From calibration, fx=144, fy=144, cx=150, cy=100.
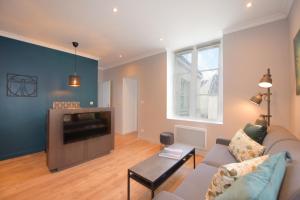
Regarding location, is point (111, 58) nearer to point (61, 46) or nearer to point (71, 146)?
point (61, 46)

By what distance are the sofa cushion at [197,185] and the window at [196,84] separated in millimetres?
1951

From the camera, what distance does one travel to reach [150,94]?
178 inches

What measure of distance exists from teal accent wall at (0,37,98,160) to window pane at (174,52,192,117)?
2.96 meters

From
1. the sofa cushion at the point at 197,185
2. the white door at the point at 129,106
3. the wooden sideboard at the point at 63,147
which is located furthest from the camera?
the white door at the point at 129,106

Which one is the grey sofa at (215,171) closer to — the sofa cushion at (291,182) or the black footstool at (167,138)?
the sofa cushion at (291,182)

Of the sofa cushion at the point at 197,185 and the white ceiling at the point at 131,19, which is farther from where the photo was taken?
the white ceiling at the point at 131,19

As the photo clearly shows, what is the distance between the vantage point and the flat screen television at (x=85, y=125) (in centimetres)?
283

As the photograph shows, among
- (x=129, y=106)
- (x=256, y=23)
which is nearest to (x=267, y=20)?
(x=256, y=23)

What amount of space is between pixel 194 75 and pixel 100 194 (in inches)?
130

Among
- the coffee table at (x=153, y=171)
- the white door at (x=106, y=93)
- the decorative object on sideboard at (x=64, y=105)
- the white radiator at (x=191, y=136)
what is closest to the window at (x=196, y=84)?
the white radiator at (x=191, y=136)

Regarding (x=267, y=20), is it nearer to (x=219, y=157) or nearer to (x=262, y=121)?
(x=262, y=121)

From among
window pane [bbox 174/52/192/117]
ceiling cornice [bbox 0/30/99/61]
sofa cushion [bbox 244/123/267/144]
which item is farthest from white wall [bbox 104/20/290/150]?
ceiling cornice [bbox 0/30/99/61]

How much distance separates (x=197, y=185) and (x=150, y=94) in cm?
328

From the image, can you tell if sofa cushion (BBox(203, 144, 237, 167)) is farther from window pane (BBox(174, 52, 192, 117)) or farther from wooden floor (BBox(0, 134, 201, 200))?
window pane (BBox(174, 52, 192, 117))
